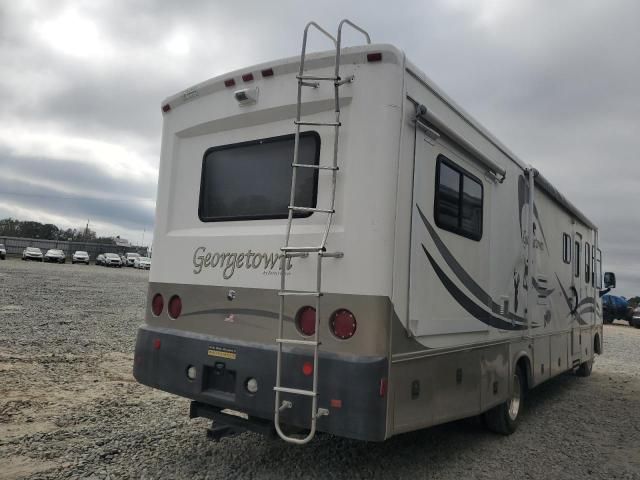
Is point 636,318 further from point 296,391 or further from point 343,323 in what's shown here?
point 296,391

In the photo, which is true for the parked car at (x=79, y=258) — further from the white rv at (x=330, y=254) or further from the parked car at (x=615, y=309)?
the white rv at (x=330, y=254)

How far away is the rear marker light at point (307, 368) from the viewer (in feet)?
11.4

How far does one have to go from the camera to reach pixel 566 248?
772cm

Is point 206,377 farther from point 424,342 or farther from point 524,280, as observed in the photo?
point 524,280

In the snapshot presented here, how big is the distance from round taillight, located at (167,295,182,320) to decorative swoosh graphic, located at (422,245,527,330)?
208 centimetres

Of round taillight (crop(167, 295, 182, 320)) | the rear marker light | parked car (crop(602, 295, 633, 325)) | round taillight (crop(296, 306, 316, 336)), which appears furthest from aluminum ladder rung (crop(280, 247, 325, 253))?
parked car (crop(602, 295, 633, 325))

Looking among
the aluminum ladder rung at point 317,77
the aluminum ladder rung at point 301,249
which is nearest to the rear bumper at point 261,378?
the aluminum ladder rung at point 301,249

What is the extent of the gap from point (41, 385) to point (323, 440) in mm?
3785

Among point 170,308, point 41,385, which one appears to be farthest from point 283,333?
point 41,385

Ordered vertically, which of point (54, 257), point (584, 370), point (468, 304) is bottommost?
point (584, 370)

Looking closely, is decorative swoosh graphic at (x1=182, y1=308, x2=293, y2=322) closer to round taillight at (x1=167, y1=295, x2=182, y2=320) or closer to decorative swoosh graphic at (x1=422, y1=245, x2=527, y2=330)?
round taillight at (x1=167, y1=295, x2=182, y2=320)

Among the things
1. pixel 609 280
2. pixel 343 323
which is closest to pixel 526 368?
pixel 343 323

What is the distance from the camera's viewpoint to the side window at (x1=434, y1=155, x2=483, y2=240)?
13.6 feet

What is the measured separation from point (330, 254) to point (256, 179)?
43.0 inches
